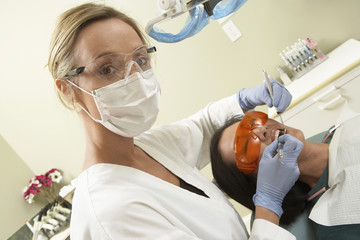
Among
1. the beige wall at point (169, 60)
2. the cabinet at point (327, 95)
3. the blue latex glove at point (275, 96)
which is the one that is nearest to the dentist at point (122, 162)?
the blue latex glove at point (275, 96)

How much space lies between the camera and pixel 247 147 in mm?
1263

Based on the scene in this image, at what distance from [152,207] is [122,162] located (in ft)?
0.79

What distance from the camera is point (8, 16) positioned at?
2344mm

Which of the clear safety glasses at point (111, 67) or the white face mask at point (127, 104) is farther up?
the clear safety glasses at point (111, 67)

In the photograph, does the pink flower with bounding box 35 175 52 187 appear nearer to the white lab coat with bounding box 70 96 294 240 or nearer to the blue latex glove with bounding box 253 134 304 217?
the white lab coat with bounding box 70 96 294 240

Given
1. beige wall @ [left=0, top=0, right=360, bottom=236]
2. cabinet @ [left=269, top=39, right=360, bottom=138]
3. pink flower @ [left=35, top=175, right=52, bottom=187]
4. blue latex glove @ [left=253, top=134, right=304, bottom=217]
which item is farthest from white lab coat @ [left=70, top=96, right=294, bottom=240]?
pink flower @ [left=35, top=175, right=52, bottom=187]

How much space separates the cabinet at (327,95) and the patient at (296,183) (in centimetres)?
39

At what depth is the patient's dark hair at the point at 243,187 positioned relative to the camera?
4.08ft

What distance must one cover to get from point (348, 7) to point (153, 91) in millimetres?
2004

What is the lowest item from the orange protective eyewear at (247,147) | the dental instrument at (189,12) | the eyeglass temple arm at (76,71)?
the orange protective eyewear at (247,147)

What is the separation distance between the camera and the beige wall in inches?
85.7

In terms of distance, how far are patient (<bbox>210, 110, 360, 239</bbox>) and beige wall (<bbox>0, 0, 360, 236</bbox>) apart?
1.10 m

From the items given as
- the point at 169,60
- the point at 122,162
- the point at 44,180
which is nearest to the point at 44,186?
the point at 44,180

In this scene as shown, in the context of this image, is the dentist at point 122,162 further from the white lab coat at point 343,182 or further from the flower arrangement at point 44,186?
the flower arrangement at point 44,186
